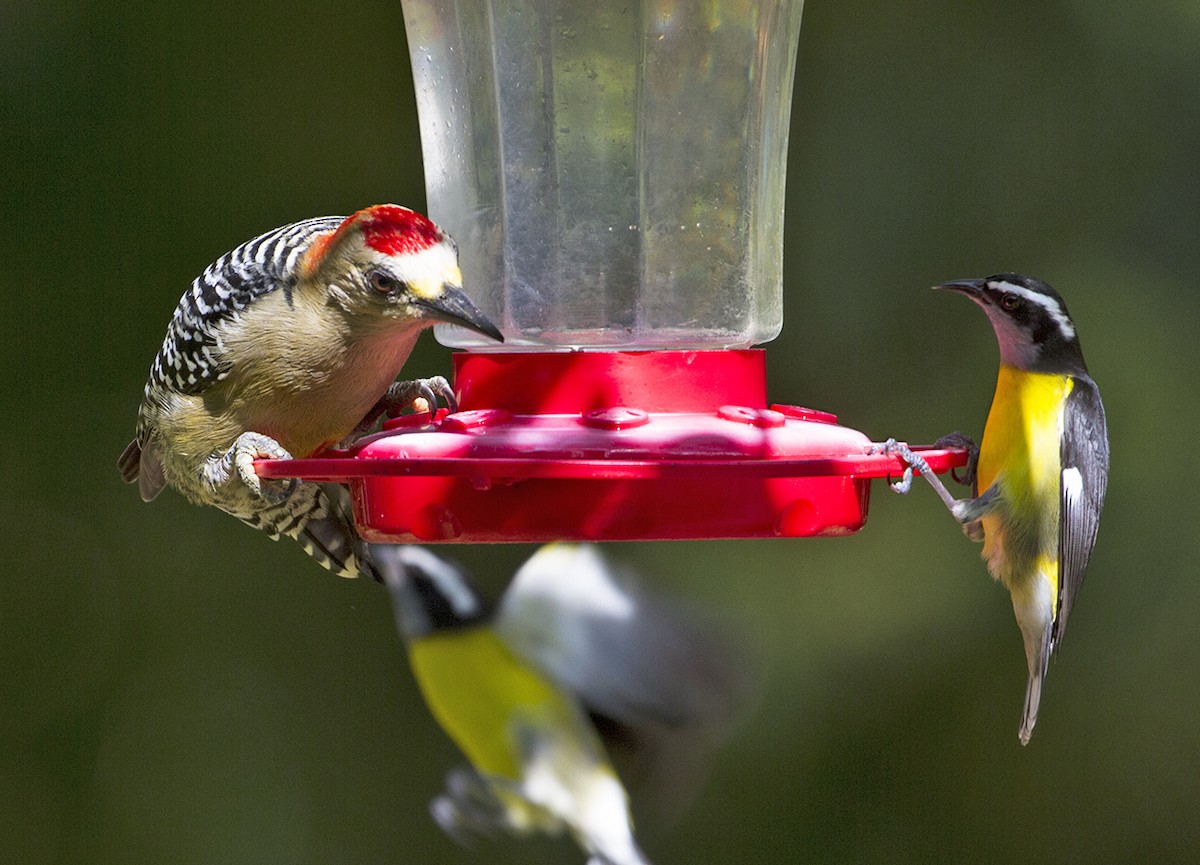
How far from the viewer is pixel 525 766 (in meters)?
4.27

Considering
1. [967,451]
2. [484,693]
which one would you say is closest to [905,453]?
[967,451]

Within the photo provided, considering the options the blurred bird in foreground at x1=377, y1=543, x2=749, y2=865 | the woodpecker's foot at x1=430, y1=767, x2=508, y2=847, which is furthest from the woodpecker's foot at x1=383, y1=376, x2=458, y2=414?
the woodpecker's foot at x1=430, y1=767, x2=508, y2=847

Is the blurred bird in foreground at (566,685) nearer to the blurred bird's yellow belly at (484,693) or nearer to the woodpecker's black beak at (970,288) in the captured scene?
the blurred bird's yellow belly at (484,693)

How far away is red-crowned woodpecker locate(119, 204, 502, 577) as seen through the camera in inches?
96.0

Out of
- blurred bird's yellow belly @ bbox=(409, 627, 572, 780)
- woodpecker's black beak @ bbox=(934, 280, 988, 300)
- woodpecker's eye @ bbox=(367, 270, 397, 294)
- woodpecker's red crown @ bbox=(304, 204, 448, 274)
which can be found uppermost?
woodpecker's red crown @ bbox=(304, 204, 448, 274)

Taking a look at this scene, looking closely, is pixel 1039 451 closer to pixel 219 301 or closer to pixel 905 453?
pixel 905 453

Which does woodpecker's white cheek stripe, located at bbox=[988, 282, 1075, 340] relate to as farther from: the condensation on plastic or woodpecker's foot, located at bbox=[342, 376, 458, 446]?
woodpecker's foot, located at bbox=[342, 376, 458, 446]

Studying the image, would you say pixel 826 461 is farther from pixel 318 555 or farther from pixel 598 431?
pixel 318 555

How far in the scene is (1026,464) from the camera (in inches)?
132

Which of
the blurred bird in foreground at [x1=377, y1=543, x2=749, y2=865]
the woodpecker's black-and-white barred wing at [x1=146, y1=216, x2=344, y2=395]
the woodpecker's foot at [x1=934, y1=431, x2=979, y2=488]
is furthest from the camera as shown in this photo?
the blurred bird in foreground at [x1=377, y1=543, x2=749, y2=865]

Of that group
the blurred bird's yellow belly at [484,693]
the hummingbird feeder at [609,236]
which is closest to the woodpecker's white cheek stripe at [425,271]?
the hummingbird feeder at [609,236]

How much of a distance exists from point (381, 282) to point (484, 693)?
1.96 meters

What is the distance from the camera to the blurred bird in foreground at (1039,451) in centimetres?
336

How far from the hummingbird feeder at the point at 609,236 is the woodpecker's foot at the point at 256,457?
0.55ft
